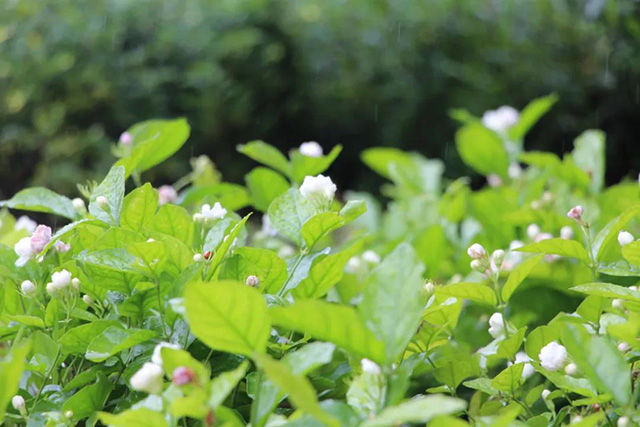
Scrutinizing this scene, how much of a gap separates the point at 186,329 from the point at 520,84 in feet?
13.1

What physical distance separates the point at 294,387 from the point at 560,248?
628mm

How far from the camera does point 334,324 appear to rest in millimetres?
878

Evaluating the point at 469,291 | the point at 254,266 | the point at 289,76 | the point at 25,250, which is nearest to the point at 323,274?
the point at 254,266

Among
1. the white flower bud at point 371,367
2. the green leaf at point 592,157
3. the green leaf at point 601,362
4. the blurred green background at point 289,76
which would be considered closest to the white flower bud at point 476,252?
the green leaf at point 601,362

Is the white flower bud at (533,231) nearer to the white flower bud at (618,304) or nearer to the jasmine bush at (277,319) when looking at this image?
the jasmine bush at (277,319)

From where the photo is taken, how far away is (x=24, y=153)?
4.26 metres

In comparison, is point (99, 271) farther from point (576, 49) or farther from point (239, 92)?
point (576, 49)

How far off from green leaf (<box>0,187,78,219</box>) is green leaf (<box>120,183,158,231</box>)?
0.25 m

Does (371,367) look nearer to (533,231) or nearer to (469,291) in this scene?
(469,291)

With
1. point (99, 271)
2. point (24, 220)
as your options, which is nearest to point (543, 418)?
point (99, 271)

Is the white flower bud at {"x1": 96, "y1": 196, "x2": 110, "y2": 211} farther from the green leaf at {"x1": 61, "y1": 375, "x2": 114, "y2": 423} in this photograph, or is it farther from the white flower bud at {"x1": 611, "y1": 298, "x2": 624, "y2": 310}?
the white flower bud at {"x1": 611, "y1": 298, "x2": 624, "y2": 310}

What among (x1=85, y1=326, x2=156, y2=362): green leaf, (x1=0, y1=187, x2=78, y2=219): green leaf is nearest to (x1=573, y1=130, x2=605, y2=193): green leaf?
(x1=0, y1=187, x2=78, y2=219): green leaf

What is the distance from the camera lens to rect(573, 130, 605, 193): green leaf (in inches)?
83.7

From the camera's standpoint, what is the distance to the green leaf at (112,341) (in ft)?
3.44
